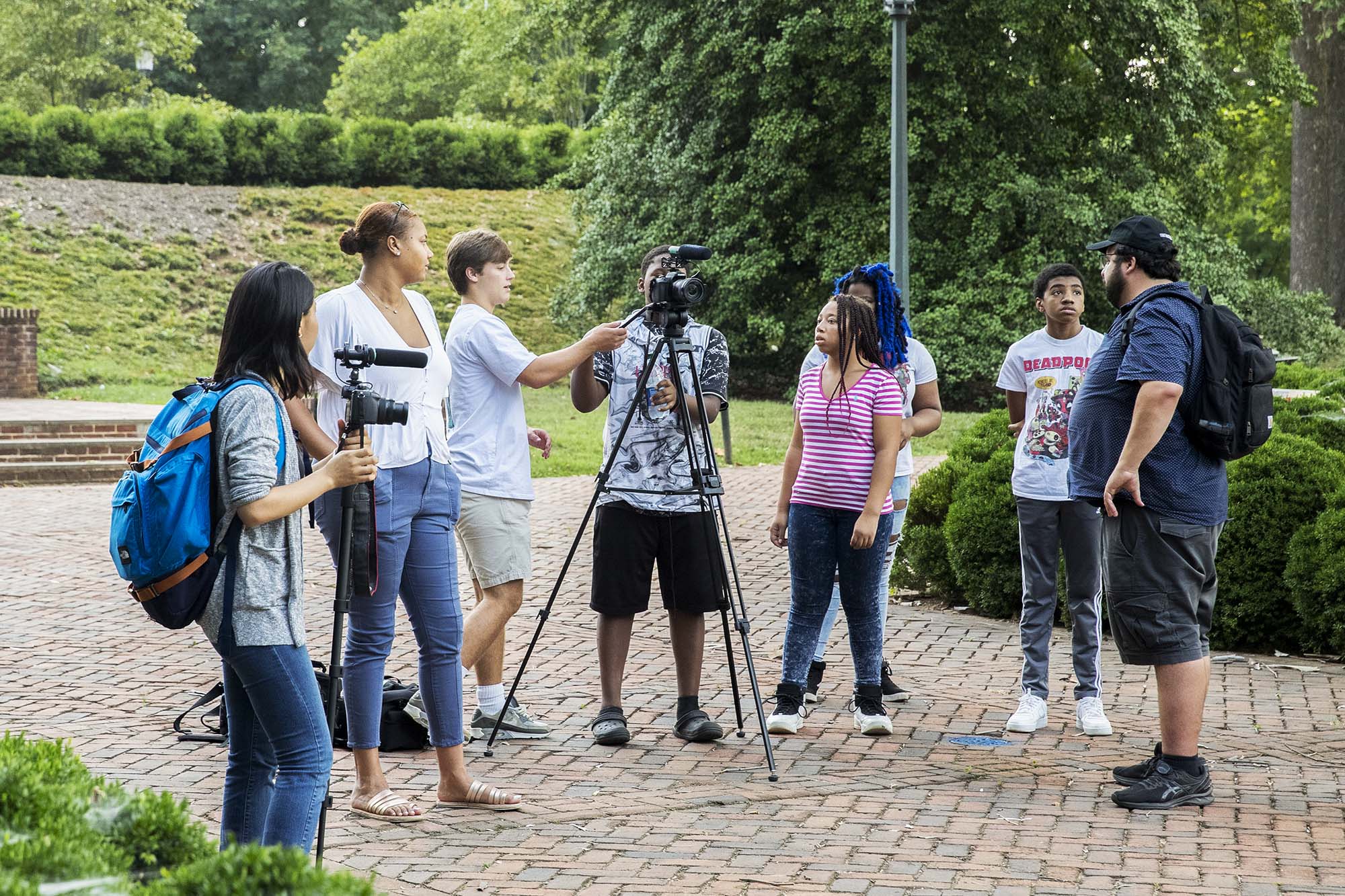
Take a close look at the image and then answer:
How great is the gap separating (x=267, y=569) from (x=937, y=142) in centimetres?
1911

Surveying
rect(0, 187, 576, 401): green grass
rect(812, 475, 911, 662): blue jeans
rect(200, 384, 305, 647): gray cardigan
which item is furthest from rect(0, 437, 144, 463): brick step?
rect(200, 384, 305, 647): gray cardigan

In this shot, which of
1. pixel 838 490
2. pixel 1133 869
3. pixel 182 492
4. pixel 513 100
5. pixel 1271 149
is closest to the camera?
pixel 182 492

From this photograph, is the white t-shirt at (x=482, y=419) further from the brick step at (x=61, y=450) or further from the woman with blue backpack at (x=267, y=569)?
the brick step at (x=61, y=450)

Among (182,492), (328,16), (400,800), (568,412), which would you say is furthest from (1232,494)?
(328,16)

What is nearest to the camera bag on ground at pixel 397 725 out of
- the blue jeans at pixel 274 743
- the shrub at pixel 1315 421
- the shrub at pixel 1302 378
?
the blue jeans at pixel 274 743

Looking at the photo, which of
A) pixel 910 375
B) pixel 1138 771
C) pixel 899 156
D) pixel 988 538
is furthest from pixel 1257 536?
pixel 899 156

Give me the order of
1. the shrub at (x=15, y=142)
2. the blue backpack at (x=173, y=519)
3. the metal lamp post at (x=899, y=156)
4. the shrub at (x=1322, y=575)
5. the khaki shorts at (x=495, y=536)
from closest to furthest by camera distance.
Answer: the blue backpack at (x=173, y=519), the khaki shorts at (x=495, y=536), the shrub at (x=1322, y=575), the metal lamp post at (x=899, y=156), the shrub at (x=15, y=142)

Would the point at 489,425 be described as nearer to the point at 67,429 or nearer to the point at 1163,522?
the point at 1163,522

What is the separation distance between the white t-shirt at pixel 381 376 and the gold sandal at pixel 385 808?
1.14 metres

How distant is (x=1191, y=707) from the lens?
16.5 ft

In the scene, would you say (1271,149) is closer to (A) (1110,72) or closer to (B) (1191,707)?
(A) (1110,72)

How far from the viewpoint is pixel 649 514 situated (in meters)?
5.63

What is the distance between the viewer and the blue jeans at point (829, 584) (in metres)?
5.79

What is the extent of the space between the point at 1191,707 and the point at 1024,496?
1299 mm
